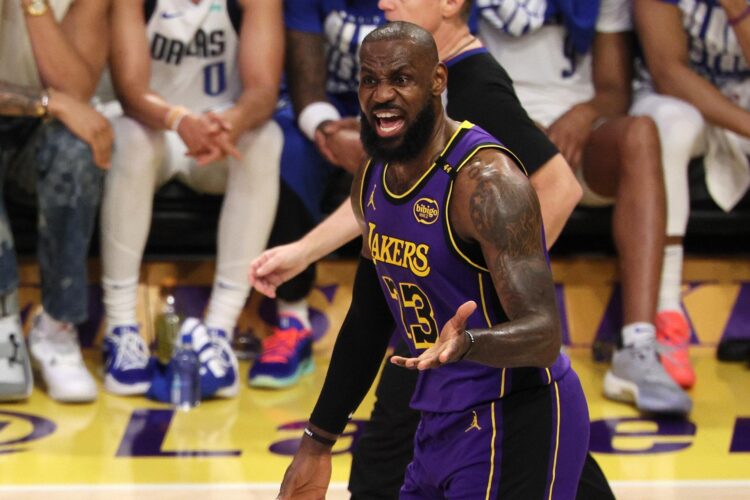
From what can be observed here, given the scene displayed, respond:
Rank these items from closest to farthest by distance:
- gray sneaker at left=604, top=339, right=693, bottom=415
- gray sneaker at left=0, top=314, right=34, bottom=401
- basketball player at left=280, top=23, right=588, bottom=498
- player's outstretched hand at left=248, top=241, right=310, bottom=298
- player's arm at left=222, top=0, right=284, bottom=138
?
basketball player at left=280, top=23, right=588, bottom=498, player's outstretched hand at left=248, top=241, right=310, bottom=298, gray sneaker at left=604, top=339, right=693, bottom=415, gray sneaker at left=0, top=314, right=34, bottom=401, player's arm at left=222, top=0, right=284, bottom=138

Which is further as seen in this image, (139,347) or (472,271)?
(139,347)

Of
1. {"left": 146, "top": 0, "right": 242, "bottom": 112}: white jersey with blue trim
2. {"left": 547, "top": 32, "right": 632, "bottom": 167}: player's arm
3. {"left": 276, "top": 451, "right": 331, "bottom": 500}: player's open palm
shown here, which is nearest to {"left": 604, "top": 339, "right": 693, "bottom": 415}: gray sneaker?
{"left": 547, "top": 32, "right": 632, "bottom": 167}: player's arm

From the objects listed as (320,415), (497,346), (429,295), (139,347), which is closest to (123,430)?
(139,347)

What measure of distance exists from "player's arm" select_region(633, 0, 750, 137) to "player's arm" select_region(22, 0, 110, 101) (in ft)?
6.73

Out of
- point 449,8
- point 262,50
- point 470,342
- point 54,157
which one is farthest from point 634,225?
point 470,342

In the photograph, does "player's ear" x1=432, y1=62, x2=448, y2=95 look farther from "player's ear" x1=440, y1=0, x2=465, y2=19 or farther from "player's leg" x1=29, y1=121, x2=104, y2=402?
"player's leg" x1=29, y1=121, x2=104, y2=402

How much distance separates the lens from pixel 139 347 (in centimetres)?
496

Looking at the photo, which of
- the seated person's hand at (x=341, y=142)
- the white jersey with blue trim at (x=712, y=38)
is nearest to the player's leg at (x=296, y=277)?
the seated person's hand at (x=341, y=142)

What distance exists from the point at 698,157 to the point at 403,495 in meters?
2.91

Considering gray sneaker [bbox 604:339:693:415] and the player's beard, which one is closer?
the player's beard

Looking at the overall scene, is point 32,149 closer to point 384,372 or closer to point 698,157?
point 384,372

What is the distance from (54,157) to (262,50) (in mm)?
877

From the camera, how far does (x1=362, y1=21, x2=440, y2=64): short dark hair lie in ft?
8.39

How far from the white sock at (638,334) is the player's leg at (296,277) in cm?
117
